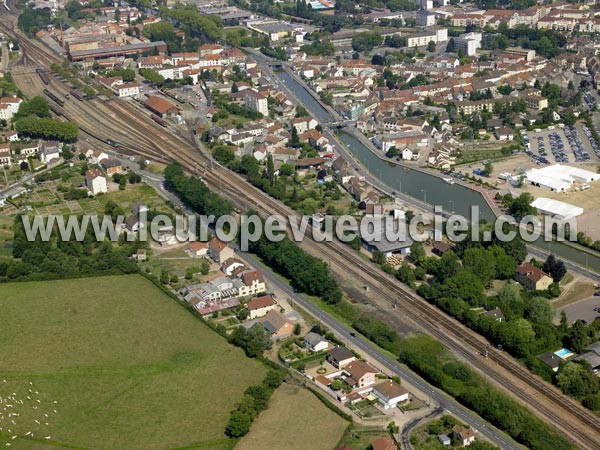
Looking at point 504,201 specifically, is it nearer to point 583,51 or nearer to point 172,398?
point 172,398

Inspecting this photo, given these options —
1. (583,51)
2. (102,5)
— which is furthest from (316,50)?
(102,5)

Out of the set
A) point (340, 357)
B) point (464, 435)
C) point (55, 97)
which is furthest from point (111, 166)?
point (464, 435)

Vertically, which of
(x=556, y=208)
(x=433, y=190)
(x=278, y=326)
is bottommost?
(x=433, y=190)

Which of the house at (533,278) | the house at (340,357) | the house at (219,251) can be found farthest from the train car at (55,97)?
the house at (340,357)

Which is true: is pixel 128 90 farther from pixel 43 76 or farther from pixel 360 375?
pixel 360 375

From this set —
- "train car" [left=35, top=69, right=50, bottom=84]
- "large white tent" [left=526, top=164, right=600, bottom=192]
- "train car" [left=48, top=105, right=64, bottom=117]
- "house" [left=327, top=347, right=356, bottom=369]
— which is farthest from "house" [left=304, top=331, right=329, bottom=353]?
"train car" [left=35, top=69, right=50, bottom=84]

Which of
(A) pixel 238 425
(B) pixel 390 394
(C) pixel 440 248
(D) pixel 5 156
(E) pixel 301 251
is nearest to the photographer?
(A) pixel 238 425

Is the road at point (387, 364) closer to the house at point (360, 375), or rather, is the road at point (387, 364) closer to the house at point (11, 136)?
the house at point (360, 375)
